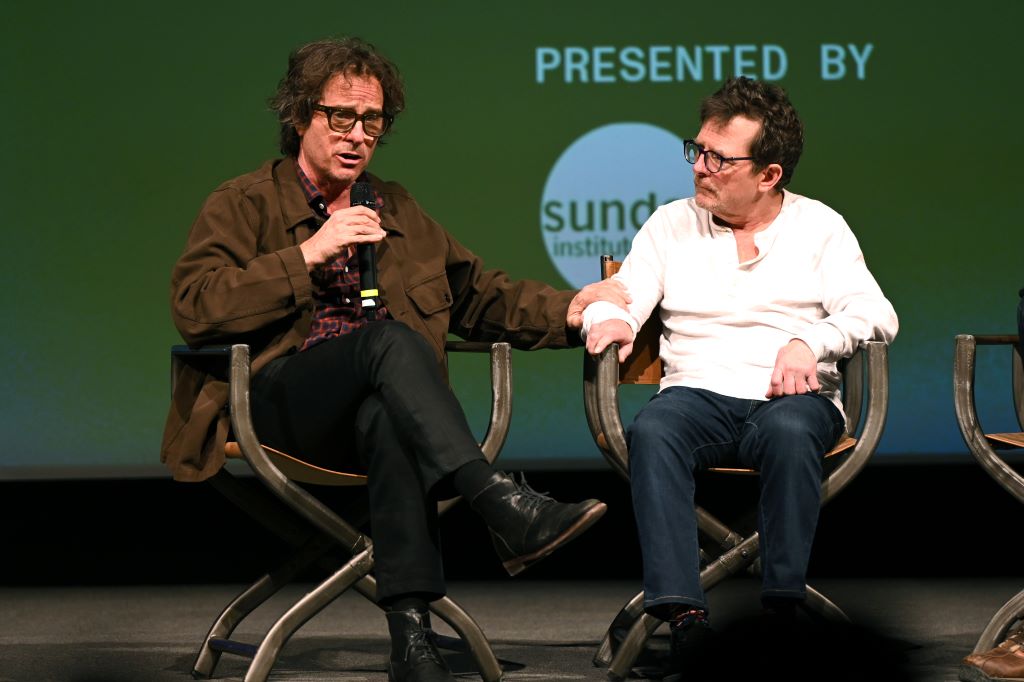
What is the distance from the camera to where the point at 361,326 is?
3.22m

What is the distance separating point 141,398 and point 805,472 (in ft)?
8.14

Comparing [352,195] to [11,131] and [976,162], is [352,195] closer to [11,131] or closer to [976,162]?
[11,131]

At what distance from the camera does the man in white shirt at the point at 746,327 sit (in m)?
3.08

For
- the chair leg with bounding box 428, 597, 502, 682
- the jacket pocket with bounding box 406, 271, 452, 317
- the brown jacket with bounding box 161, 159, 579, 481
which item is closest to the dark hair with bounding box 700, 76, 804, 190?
the brown jacket with bounding box 161, 159, 579, 481

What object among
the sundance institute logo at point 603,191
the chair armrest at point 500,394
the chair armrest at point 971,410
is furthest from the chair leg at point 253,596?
the sundance institute logo at point 603,191

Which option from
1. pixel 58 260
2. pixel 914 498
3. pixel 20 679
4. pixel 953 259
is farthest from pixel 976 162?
pixel 20 679

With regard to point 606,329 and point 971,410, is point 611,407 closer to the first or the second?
point 606,329

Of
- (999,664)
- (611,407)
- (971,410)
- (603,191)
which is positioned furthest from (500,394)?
(603,191)

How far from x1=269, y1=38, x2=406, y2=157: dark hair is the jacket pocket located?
0.41m

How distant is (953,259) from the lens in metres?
4.79

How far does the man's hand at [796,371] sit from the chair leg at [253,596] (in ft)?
3.60

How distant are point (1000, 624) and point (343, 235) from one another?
1668 millimetres

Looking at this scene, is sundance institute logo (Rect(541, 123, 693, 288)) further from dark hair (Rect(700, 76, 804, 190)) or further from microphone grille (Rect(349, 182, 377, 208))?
microphone grille (Rect(349, 182, 377, 208))

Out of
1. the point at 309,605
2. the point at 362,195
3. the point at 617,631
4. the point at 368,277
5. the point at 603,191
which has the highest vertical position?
the point at 603,191
